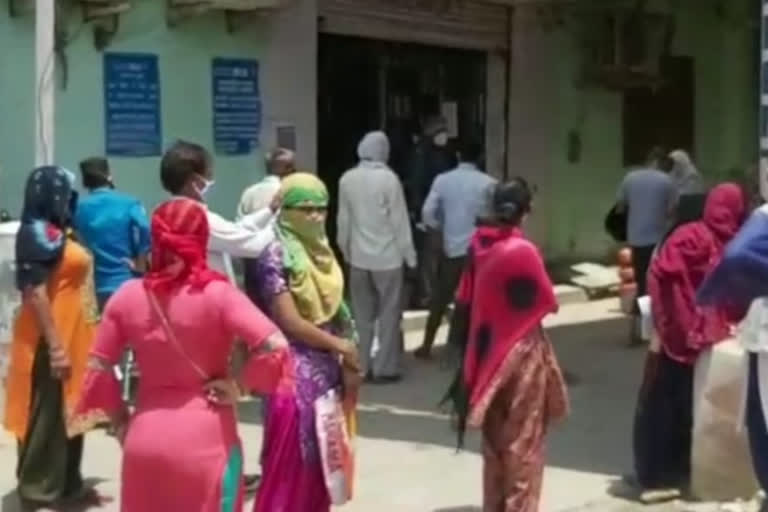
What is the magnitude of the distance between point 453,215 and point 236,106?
6.67 ft

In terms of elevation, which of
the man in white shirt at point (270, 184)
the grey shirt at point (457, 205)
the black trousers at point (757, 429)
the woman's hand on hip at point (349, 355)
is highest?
the man in white shirt at point (270, 184)

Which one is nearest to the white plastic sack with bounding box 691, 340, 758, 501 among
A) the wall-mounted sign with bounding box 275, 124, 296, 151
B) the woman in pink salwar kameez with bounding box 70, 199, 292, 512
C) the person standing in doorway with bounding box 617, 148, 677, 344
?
the woman in pink salwar kameez with bounding box 70, 199, 292, 512

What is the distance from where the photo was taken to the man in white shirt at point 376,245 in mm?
10320

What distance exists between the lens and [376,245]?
10.4m

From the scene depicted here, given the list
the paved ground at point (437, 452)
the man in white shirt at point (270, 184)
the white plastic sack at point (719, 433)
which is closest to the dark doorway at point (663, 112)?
the paved ground at point (437, 452)

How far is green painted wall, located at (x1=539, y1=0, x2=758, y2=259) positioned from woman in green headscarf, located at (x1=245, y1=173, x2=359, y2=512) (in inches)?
402

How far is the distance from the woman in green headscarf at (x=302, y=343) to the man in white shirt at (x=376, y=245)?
4.60m

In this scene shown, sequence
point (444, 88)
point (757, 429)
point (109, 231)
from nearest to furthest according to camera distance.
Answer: point (757, 429) → point (109, 231) → point (444, 88)

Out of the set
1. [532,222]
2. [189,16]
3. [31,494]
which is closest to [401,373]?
[189,16]

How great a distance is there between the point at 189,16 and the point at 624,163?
653 cm

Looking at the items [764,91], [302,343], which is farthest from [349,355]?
[764,91]

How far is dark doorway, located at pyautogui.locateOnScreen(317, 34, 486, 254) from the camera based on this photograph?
13617 mm

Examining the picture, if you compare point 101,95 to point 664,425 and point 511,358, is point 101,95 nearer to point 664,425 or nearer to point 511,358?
point 664,425

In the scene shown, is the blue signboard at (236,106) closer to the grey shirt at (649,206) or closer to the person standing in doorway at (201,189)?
the grey shirt at (649,206)
